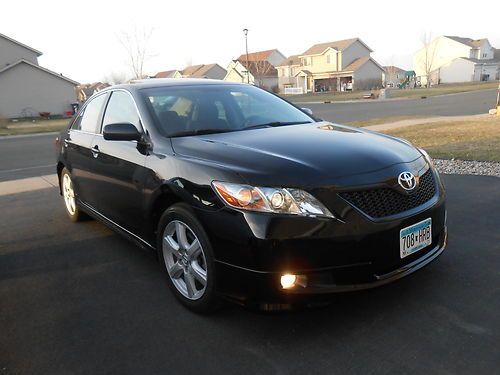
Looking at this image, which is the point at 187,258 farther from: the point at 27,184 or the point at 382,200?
the point at 27,184

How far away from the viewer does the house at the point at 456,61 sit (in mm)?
83188

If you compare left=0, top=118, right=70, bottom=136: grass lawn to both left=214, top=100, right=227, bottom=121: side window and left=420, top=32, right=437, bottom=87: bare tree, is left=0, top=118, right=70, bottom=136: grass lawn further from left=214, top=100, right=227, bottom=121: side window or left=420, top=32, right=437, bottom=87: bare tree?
left=420, top=32, right=437, bottom=87: bare tree

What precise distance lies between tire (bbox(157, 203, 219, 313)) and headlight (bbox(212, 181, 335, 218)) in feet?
1.31

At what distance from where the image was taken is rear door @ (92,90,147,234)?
11.7ft

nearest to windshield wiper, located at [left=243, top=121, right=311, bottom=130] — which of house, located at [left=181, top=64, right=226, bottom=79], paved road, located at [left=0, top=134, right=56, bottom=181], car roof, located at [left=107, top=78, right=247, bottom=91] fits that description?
car roof, located at [left=107, top=78, right=247, bottom=91]

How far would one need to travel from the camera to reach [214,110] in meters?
3.94

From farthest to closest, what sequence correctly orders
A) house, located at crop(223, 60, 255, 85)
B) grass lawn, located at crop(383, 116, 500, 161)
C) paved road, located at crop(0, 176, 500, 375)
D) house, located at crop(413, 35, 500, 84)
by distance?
house, located at crop(413, 35, 500, 84)
house, located at crop(223, 60, 255, 85)
grass lawn, located at crop(383, 116, 500, 161)
paved road, located at crop(0, 176, 500, 375)

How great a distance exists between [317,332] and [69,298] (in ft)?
6.48

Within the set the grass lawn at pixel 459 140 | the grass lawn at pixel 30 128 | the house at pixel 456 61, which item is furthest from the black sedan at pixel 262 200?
the house at pixel 456 61

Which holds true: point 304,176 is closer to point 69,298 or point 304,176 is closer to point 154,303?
point 154,303

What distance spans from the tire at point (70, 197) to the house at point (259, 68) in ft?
197

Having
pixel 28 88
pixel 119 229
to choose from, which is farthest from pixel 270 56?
pixel 119 229

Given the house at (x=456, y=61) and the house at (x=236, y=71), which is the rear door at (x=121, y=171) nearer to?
the house at (x=236, y=71)

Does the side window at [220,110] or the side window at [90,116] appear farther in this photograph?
the side window at [90,116]
